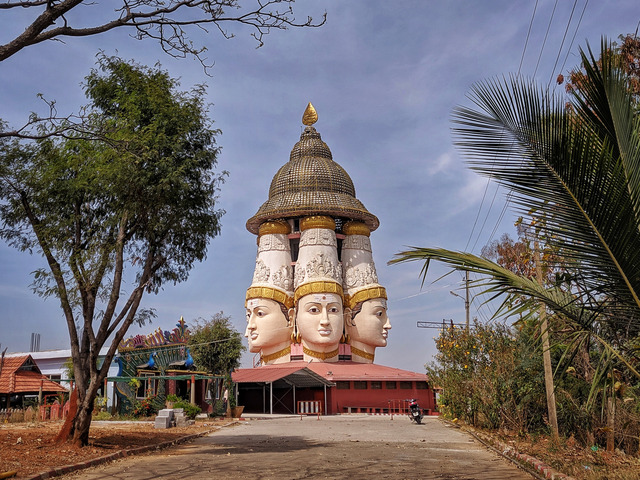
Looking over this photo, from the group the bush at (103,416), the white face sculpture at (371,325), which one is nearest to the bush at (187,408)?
the bush at (103,416)

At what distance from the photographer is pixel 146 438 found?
15711 mm

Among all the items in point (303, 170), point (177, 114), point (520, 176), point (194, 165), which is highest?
point (303, 170)

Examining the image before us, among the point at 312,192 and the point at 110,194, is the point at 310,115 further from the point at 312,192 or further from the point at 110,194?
the point at 110,194

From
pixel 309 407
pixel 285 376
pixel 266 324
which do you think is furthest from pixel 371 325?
pixel 285 376

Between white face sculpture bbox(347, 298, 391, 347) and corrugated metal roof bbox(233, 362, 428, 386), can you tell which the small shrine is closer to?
corrugated metal roof bbox(233, 362, 428, 386)

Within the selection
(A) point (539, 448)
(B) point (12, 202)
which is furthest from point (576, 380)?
(B) point (12, 202)

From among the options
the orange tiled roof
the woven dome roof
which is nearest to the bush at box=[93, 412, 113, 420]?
the orange tiled roof

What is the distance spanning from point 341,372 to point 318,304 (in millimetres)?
4702

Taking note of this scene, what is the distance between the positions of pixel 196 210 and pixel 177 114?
8.23 ft

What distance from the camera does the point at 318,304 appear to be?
38.6 metres

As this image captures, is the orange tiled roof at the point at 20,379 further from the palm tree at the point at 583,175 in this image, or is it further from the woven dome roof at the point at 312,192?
the palm tree at the point at 583,175

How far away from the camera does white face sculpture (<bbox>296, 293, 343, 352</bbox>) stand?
38.4m

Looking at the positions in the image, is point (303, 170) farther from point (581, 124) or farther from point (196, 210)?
point (581, 124)

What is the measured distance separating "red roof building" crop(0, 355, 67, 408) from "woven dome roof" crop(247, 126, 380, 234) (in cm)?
1819
